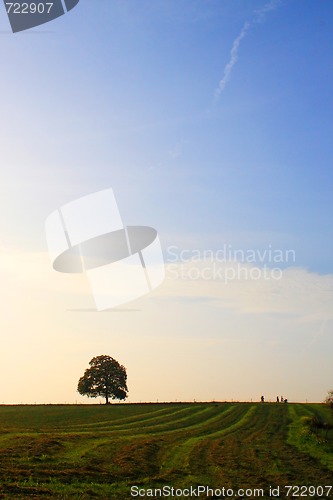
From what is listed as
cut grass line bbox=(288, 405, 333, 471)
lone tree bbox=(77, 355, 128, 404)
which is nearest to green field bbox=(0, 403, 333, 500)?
cut grass line bbox=(288, 405, 333, 471)

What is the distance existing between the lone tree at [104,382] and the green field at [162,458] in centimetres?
4728

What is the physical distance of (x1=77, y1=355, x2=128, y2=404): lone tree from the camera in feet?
333

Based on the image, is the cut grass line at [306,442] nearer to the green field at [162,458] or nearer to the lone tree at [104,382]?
the green field at [162,458]

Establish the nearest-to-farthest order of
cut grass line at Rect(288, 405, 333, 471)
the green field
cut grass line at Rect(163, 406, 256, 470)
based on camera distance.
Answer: the green field → cut grass line at Rect(163, 406, 256, 470) → cut grass line at Rect(288, 405, 333, 471)

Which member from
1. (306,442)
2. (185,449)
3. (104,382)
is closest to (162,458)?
(185,449)

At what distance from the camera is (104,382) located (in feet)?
333

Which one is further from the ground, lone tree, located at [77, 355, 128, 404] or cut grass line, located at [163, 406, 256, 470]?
lone tree, located at [77, 355, 128, 404]

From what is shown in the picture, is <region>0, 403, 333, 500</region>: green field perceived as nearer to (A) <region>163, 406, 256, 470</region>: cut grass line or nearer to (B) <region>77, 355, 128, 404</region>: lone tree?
(A) <region>163, 406, 256, 470</region>: cut grass line

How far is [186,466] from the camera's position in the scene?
28.6 meters

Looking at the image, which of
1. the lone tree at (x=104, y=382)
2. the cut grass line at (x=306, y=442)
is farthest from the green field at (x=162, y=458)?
the lone tree at (x=104, y=382)

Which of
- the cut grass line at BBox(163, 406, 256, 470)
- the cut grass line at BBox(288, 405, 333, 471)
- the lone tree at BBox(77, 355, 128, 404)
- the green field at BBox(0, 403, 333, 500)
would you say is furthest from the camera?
the lone tree at BBox(77, 355, 128, 404)

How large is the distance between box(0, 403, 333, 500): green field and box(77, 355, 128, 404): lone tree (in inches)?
1861

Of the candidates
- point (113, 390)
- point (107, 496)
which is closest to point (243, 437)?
point (107, 496)

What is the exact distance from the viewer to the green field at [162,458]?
78.4 ft
